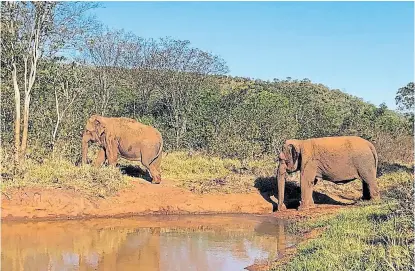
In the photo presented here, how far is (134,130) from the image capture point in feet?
51.9

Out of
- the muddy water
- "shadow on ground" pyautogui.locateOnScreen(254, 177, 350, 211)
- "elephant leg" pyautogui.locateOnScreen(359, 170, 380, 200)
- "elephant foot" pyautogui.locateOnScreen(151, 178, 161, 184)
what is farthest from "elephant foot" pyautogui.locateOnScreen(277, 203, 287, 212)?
"elephant foot" pyautogui.locateOnScreen(151, 178, 161, 184)

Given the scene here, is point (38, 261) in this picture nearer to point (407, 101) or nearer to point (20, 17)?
point (20, 17)

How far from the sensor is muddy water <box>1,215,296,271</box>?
340 inches

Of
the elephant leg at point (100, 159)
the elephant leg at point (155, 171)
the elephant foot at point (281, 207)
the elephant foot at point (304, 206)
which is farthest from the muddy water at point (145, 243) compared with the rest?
the elephant leg at point (100, 159)

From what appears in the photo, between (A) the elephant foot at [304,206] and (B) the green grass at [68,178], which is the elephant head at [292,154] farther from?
(B) the green grass at [68,178]

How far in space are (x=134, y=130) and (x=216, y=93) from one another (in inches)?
661

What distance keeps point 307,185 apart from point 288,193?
1754 mm

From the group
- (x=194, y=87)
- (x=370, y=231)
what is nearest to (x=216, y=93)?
(x=194, y=87)

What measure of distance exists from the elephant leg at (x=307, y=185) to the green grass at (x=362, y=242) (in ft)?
8.27

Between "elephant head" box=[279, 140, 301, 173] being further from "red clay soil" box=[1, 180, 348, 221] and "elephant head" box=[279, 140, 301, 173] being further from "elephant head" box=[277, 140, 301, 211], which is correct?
"red clay soil" box=[1, 180, 348, 221]

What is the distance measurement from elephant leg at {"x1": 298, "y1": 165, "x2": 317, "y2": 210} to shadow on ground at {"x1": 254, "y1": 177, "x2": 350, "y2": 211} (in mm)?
1012

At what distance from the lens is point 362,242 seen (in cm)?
807

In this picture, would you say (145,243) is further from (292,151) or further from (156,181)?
(292,151)

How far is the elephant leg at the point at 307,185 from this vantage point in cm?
1404
